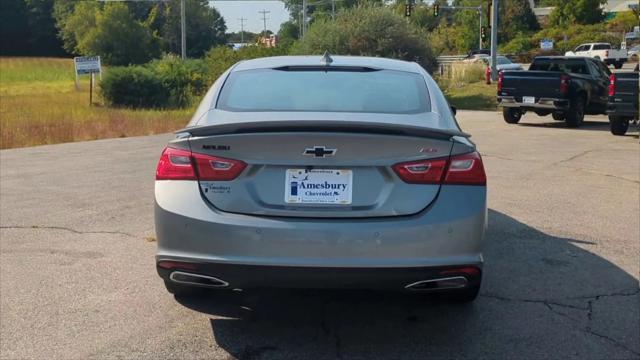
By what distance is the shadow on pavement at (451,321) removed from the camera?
4242 millimetres

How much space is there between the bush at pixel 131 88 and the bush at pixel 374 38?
8.79m

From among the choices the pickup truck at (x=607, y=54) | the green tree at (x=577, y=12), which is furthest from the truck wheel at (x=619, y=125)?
the green tree at (x=577, y=12)

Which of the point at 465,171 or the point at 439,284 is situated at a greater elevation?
the point at 465,171

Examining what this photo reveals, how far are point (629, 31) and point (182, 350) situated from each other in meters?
74.6

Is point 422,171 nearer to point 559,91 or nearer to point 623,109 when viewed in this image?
point 623,109

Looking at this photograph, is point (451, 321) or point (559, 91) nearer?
point (451, 321)

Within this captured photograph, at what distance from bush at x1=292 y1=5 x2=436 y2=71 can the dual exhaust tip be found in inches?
1098

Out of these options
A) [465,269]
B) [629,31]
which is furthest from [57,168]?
[629,31]

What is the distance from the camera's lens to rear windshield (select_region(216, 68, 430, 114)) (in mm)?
4359

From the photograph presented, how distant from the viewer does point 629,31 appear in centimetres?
7038

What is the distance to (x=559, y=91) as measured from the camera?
61.5 ft

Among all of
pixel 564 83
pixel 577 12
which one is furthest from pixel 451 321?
pixel 577 12

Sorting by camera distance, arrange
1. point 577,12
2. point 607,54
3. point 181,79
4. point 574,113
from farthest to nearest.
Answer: point 577,12 < point 607,54 < point 181,79 < point 574,113

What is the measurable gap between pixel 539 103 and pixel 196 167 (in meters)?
16.6
